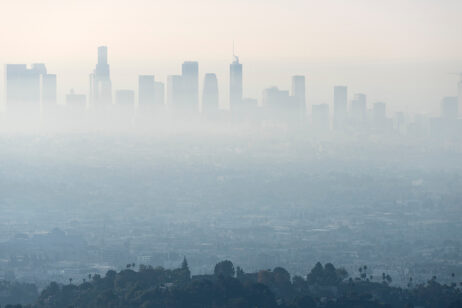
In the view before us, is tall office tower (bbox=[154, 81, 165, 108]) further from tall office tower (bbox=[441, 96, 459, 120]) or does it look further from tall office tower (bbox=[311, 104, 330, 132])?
tall office tower (bbox=[441, 96, 459, 120])

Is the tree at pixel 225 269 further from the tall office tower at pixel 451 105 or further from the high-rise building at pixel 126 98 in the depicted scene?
the high-rise building at pixel 126 98

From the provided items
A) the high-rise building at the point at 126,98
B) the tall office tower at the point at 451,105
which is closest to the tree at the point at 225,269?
the tall office tower at the point at 451,105

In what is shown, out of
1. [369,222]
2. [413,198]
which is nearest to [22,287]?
[369,222]

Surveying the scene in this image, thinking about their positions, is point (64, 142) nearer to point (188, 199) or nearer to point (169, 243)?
point (188, 199)

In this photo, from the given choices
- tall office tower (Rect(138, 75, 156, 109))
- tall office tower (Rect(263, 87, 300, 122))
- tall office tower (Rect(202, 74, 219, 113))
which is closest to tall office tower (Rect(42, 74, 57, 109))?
tall office tower (Rect(138, 75, 156, 109))

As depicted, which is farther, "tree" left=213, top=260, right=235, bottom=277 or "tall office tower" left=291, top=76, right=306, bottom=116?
"tall office tower" left=291, top=76, right=306, bottom=116

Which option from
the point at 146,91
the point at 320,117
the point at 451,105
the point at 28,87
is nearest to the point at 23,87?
the point at 28,87
